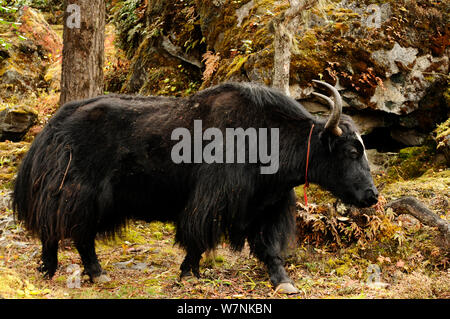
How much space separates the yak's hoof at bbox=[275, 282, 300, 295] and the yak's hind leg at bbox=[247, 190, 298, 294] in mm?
184

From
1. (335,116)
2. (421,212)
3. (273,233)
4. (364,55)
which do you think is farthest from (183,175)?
(364,55)

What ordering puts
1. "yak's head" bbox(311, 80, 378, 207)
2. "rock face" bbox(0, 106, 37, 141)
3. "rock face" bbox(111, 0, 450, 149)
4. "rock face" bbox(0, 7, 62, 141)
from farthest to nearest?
"rock face" bbox(0, 7, 62, 141)
"rock face" bbox(0, 106, 37, 141)
"rock face" bbox(111, 0, 450, 149)
"yak's head" bbox(311, 80, 378, 207)

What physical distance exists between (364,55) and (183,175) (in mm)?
4050

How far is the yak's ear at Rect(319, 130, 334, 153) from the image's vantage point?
453 centimetres

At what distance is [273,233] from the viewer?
4.90 m

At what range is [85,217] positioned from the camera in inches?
188

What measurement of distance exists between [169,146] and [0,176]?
3.85 m

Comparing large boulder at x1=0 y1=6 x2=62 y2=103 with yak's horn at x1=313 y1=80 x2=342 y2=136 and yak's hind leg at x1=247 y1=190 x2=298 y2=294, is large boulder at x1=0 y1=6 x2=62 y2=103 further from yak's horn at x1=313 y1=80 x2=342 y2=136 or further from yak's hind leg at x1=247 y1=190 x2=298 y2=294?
yak's horn at x1=313 y1=80 x2=342 y2=136

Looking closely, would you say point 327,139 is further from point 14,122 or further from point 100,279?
point 14,122

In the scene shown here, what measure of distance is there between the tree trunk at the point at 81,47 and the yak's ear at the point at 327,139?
3438mm

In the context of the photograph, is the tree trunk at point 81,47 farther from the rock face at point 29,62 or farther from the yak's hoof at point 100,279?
the rock face at point 29,62

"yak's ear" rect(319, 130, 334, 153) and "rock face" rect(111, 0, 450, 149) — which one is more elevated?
"rock face" rect(111, 0, 450, 149)

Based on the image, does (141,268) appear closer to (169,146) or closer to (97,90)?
(169,146)

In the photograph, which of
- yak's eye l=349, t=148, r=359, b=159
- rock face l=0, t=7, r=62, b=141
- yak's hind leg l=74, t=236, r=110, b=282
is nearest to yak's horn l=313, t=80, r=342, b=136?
yak's eye l=349, t=148, r=359, b=159
